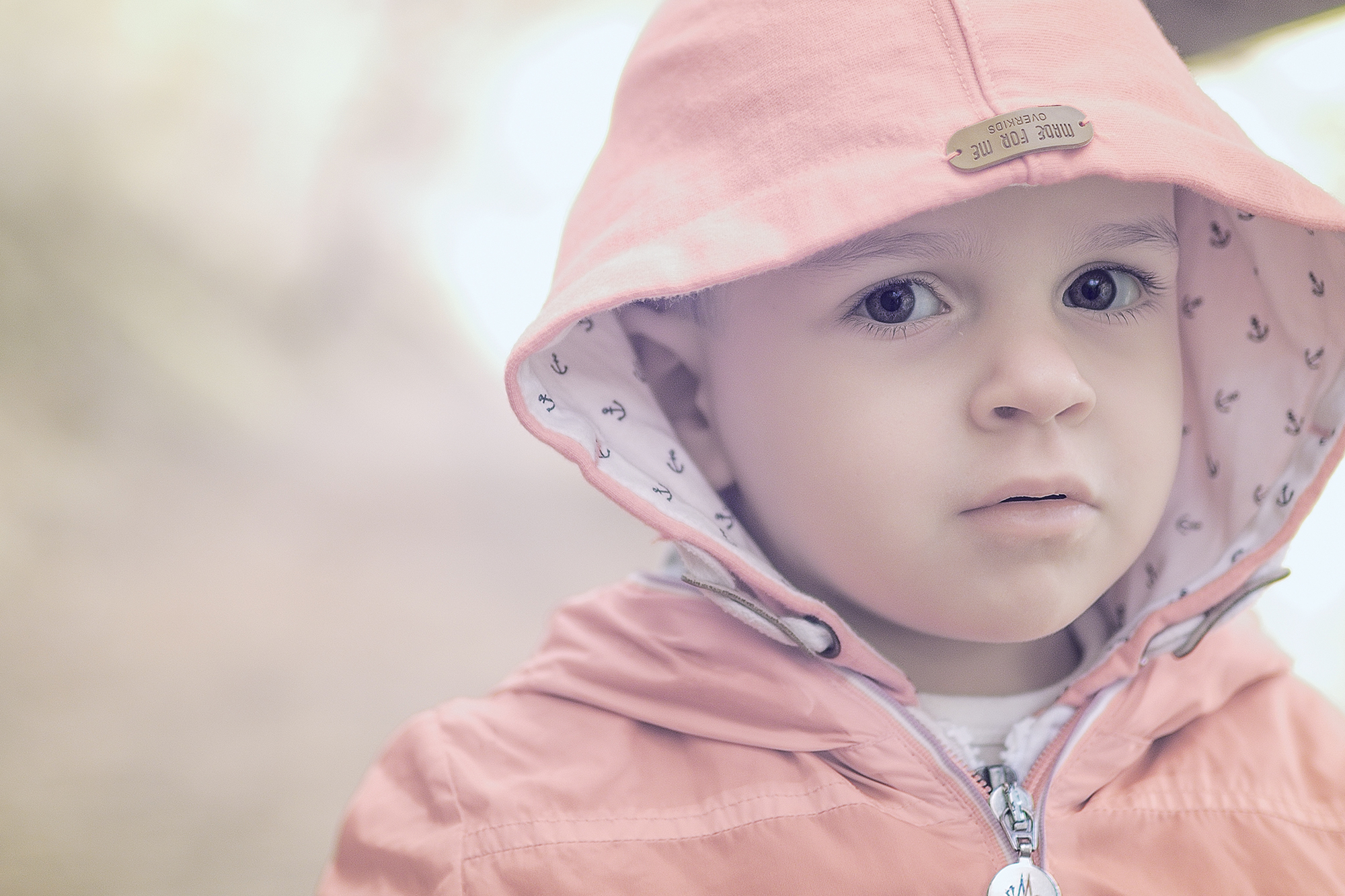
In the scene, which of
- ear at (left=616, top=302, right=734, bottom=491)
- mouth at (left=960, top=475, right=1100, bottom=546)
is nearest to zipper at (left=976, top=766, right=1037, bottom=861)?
mouth at (left=960, top=475, right=1100, bottom=546)

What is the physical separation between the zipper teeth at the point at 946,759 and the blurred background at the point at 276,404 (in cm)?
73

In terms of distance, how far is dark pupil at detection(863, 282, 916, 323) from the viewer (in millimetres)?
639

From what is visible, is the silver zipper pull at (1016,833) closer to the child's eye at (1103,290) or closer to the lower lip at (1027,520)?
the lower lip at (1027,520)

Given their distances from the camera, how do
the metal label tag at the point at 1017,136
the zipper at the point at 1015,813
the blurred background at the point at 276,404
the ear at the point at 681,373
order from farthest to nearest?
the blurred background at the point at 276,404 < the ear at the point at 681,373 < the zipper at the point at 1015,813 < the metal label tag at the point at 1017,136

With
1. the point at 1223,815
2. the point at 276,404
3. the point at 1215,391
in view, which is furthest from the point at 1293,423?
the point at 276,404

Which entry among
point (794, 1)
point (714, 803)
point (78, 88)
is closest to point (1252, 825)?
point (714, 803)

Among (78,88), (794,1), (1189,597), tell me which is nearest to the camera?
(794,1)

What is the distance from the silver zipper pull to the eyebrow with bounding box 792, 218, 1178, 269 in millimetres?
333

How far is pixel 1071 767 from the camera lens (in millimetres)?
687

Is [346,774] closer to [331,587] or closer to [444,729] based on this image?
[331,587]

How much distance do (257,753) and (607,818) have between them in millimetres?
701

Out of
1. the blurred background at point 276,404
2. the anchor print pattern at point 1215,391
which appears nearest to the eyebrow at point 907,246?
the anchor print pattern at point 1215,391

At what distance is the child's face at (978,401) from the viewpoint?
0.61 m

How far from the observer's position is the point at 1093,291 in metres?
0.67
